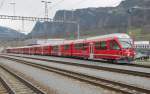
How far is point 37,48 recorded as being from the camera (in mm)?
85938

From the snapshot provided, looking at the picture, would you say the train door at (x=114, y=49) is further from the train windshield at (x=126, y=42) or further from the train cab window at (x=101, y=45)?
the train cab window at (x=101, y=45)

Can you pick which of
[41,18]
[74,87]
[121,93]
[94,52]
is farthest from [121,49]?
[41,18]

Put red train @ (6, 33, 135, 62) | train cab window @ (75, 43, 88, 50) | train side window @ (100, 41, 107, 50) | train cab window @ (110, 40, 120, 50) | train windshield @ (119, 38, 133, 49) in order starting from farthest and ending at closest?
train cab window @ (75, 43, 88, 50)
train side window @ (100, 41, 107, 50)
train cab window @ (110, 40, 120, 50)
train windshield @ (119, 38, 133, 49)
red train @ (6, 33, 135, 62)

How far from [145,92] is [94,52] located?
1062 inches

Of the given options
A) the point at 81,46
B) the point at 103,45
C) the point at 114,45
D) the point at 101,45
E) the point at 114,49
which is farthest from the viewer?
the point at 81,46

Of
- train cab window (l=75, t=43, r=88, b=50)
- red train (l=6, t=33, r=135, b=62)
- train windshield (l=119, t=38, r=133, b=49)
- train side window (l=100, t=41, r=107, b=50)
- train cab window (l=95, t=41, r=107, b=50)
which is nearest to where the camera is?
red train (l=6, t=33, r=135, b=62)

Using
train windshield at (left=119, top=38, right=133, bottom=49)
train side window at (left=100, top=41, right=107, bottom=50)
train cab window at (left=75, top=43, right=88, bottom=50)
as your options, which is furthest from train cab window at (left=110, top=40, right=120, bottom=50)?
train cab window at (left=75, top=43, right=88, bottom=50)

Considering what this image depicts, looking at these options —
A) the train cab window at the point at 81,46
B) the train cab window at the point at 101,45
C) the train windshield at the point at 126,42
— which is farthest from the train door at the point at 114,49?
the train cab window at the point at 81,46

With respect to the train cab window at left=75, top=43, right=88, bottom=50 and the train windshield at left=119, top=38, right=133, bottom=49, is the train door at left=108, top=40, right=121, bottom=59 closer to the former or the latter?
the train windshield at left=119, top=38, right=133, bottom=49

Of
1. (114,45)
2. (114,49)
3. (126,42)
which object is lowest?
(114,49)

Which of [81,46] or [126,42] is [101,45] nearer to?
[126,42]

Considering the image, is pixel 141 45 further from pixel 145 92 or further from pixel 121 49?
pixel 145 92

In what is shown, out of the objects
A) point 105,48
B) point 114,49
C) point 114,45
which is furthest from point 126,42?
point 105,48

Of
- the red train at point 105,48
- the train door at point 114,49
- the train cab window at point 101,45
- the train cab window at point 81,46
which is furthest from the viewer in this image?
the train cab window at point 81,46
